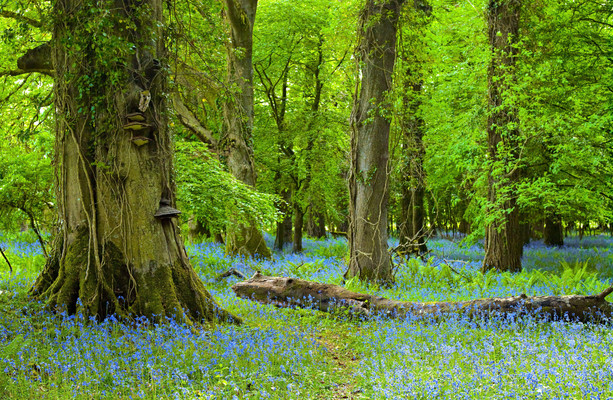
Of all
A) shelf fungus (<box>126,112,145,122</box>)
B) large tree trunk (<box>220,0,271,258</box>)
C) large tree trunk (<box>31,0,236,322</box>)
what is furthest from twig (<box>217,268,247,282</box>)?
shelf fungus (<box>126,112,145,122</box>)

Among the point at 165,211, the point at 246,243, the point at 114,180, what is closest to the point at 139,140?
the point at 114,180

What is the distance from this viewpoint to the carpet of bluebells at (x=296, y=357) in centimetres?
421

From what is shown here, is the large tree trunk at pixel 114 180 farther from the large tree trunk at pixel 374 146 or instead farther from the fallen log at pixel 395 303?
the large tree trunk at pixel 374 146

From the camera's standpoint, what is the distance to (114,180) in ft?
20.2

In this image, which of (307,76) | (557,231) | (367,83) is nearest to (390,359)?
(367,83)

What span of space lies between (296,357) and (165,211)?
2.45 meters

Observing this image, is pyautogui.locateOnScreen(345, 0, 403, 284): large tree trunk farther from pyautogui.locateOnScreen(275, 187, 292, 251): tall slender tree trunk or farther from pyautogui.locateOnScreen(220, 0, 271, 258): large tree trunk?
pyautogui.locateOnScreen(275, 187, 292, 251): tall slender tree trunk

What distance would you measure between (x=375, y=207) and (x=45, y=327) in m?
7.08

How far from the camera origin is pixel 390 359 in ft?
17.6

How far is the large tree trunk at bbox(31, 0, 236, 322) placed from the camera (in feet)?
19.8

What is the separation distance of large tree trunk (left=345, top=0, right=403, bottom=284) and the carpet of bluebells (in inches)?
123

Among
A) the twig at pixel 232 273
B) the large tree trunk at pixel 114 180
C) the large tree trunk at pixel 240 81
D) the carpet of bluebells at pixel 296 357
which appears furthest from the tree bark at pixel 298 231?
the large tree trunk at pixel 114 180

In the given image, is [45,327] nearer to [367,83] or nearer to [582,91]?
[367,83]

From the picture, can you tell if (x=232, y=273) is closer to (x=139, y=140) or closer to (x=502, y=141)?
(x=139, y=140)
